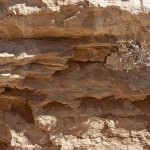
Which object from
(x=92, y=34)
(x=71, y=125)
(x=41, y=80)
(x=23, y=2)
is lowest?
(x=71, y=125)

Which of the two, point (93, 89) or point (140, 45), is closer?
point (140, 45)

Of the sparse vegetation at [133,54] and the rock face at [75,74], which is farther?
the sparse vegetation at [133,54]

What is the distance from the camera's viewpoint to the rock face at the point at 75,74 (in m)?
2.43

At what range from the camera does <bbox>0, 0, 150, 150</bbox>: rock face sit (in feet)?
7.97

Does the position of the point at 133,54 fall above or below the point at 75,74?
above

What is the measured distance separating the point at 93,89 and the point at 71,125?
1.28ft

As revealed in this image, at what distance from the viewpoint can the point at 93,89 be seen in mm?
2834

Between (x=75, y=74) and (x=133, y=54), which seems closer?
(x=133, y=54)

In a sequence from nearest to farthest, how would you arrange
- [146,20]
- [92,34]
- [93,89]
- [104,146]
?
[146,20]
[92,34]
[93,89]
[104,146]

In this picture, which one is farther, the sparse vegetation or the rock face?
the sparse vegetation

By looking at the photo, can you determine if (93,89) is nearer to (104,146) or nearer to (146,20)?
(104,146)

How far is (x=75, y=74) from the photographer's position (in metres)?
2.83

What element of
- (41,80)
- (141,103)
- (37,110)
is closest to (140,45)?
(141,103)

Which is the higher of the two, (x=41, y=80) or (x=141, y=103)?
(x=41, y=80)
